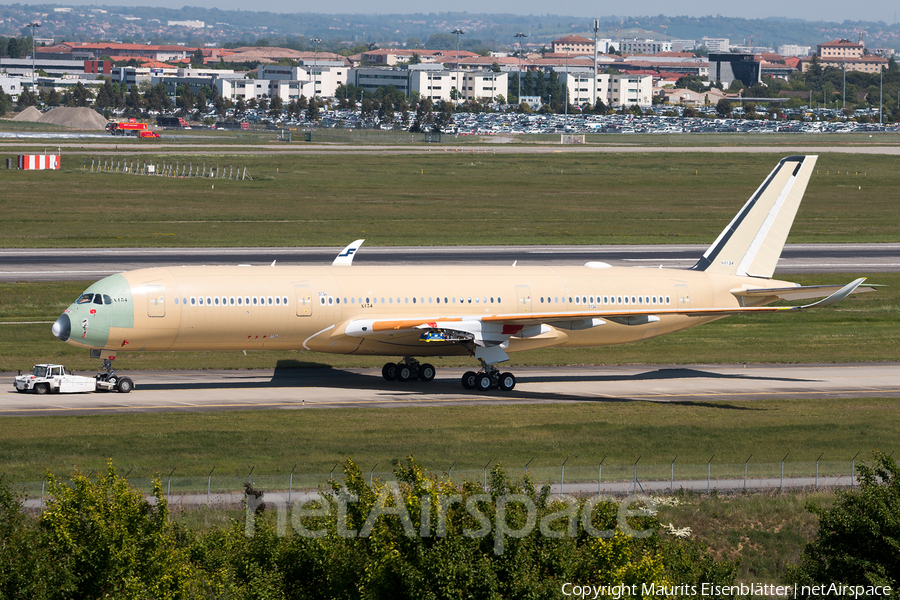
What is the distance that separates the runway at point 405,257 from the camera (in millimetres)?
86819

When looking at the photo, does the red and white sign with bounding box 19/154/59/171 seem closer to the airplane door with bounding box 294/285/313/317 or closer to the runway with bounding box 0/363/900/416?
the runway with bounding box 0/363/900/416

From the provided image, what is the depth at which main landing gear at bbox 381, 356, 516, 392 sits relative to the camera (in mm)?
56594

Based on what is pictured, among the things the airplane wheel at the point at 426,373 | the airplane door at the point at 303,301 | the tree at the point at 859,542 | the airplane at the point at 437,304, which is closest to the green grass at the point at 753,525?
the tree at the point at 859,542

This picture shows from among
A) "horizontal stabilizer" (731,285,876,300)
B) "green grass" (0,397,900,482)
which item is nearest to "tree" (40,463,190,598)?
"green grass" (0,397,900,482)

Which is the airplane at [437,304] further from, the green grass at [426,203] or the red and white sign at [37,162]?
the red and white sign at [37,162]

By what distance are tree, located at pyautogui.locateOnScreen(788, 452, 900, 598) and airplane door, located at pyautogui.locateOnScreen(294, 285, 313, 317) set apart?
29062 mm

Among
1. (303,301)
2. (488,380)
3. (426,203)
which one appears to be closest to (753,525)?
(488,380)

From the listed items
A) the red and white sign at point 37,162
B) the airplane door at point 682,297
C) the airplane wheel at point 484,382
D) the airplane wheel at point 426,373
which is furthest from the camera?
the red and white sign at point 37,162

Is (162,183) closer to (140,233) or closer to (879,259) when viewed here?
(140,233)

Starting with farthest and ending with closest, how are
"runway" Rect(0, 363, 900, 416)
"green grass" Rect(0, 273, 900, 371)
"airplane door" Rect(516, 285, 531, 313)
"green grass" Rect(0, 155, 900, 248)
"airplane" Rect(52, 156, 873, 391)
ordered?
"green grass" Rect(0, 155, 900, 248), "green grass" Rect(0, 273, 900, 371), "airplane door" Rect(516, 285, 531, 313), "airplane" Rect(52, 156, 873, 391), "runway" Rect(0, 363, 900, 416)

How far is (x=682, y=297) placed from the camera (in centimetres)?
6128

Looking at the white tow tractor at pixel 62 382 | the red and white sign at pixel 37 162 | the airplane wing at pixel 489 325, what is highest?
the red and white sign at pixel 37 162

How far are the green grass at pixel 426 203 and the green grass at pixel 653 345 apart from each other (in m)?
30.0

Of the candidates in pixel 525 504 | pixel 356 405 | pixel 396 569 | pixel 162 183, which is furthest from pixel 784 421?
pixel 162 183
